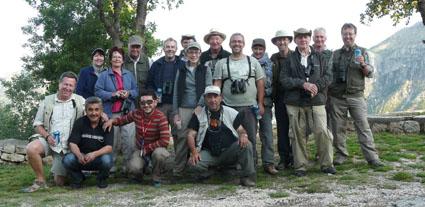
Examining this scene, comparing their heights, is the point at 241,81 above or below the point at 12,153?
above

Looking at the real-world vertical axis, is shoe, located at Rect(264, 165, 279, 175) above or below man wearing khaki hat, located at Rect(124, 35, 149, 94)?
below

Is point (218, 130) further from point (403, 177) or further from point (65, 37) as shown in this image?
point (65, 37)

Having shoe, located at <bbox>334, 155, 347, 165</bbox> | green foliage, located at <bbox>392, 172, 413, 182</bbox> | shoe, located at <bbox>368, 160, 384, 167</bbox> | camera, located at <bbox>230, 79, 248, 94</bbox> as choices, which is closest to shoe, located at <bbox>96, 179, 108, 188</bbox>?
A: camera, located at <bbox>230, 79, 248, 94</bbox>

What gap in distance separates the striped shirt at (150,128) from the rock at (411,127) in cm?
873

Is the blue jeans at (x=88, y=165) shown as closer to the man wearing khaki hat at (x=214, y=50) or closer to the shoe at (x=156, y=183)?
the shoe at (x=156, y=183)

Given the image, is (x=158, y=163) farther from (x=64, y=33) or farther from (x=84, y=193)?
(x=64, y=33)

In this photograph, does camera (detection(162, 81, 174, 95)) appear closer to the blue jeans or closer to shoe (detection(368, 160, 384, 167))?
the blue jeans

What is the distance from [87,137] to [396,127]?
31.8ft

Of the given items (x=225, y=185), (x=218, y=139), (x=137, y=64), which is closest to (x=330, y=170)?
(x=225, y=185)

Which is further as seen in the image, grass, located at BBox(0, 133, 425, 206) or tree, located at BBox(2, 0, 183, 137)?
tree, located at BBox(2, 0, 183, 137)

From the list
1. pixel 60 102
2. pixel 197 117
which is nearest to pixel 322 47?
pixel 197 117

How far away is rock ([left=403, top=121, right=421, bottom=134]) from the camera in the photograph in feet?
40.5

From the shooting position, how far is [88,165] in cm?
641

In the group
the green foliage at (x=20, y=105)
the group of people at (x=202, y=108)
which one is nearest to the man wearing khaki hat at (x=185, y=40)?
the group of people at (x=202, y=108)
